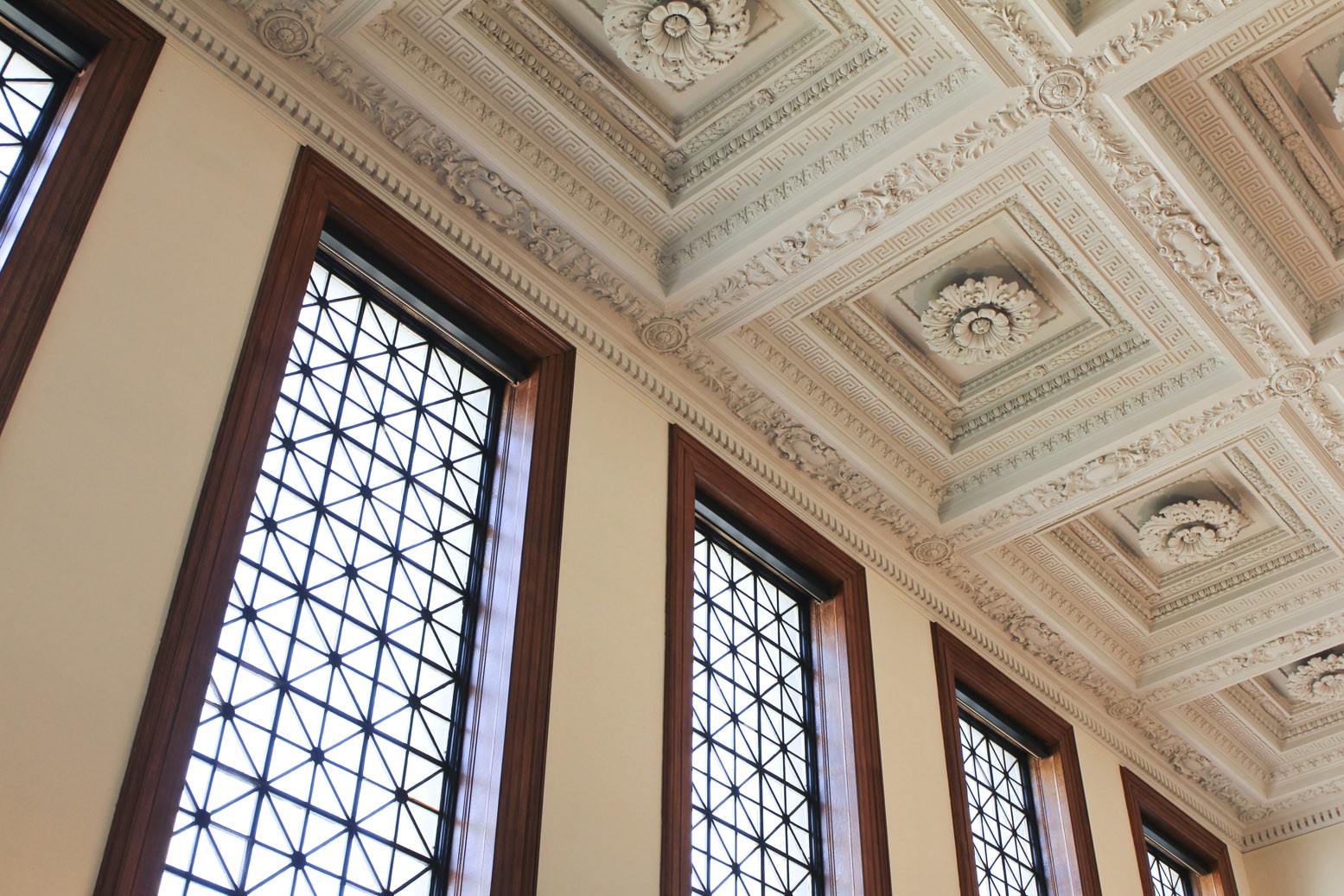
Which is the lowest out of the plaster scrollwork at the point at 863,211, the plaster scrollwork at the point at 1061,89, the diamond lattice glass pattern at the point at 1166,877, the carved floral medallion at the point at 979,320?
the diamond lattice glass pattern at the point at 1166,877

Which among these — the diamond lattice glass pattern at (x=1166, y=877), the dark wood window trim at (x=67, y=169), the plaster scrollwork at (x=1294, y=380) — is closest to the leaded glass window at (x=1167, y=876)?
the diamond lattice glass pattern at (x=1166, y=877)

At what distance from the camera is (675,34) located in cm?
699

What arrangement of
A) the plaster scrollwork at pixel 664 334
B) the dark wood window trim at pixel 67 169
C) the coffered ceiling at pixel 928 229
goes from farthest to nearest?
the plaster scrollwork at pixel 664 334
the coffered ceiling at pixel 928 229
the dark wood window trim at pixel 67 169

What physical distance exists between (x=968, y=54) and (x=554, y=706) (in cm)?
367

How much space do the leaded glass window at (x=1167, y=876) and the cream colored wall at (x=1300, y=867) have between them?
84cm

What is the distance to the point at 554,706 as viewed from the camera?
621 centimetres

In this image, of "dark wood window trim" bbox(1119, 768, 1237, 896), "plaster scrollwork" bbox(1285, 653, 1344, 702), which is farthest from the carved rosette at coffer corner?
"plaster scrollwork" bbox(1285, 653, 1344, 702)

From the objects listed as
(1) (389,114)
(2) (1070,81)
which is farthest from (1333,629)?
(1) (389,114)

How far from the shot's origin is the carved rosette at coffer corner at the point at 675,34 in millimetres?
6914

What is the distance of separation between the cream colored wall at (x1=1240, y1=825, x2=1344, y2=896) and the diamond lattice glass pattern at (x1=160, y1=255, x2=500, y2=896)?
9.13 metres

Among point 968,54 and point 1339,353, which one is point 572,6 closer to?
point 968,54

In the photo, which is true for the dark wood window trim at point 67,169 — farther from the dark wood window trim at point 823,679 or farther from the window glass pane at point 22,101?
the dark wood window trim at point 823,679

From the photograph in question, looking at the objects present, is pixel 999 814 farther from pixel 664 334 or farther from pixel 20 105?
pixel 20 105

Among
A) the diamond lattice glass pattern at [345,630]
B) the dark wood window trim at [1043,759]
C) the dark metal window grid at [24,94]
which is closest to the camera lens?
the diamond lattice glass pattern at [345,630]
